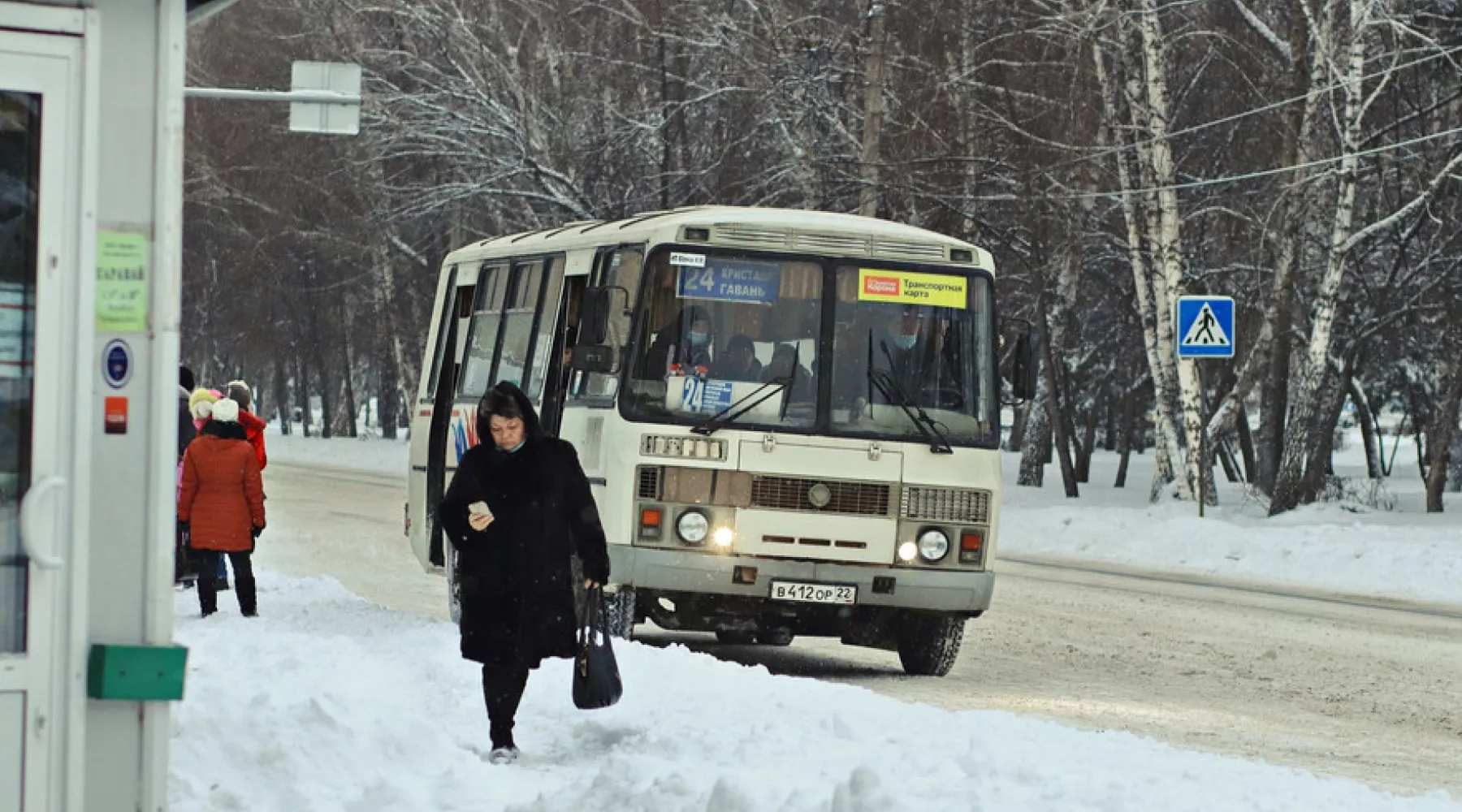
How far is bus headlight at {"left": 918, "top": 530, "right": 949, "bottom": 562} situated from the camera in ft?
45.7

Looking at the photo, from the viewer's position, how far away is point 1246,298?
41.4 meters

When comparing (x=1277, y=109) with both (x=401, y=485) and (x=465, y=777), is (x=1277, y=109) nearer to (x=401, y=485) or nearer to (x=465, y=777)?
(x=401, y=485)

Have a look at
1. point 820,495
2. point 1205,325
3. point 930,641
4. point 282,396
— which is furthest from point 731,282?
point 282,396

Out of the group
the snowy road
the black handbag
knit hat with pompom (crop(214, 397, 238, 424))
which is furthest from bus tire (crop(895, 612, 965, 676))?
the black handbag

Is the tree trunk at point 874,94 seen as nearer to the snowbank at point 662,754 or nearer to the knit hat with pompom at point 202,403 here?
the knit hat with pompom at point 202,403

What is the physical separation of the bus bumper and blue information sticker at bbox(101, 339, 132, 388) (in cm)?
846

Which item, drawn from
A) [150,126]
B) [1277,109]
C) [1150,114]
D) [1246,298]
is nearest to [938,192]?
[1150,114]

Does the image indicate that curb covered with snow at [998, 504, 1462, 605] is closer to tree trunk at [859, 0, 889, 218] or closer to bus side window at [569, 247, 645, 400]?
tree trunk at [859, 0, 889, 218]

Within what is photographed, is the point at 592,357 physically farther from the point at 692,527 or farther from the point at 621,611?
the point at 621,611

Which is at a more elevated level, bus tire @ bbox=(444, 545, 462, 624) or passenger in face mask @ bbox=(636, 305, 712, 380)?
passenger in face mask @ bbox=(636, 305, 712, 380)

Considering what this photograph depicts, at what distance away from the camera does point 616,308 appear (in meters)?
14.4

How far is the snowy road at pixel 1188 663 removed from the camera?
11609 mm

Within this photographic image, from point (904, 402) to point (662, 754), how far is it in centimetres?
509

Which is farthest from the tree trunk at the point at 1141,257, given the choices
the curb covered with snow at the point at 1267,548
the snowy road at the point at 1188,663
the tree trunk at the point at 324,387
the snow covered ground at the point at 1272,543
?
the tree trunk at the point at 324,387
